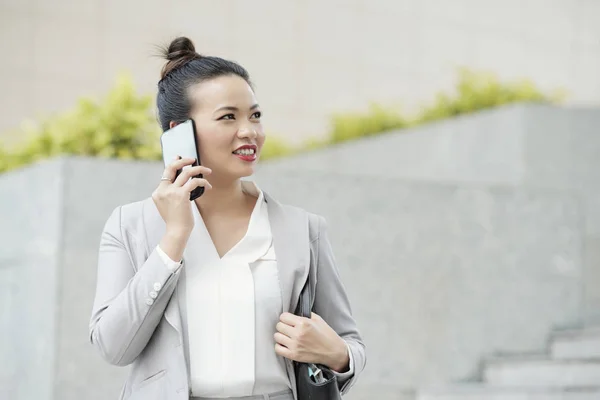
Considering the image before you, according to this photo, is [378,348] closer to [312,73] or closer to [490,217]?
[490,217]

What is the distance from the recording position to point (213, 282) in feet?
8.70

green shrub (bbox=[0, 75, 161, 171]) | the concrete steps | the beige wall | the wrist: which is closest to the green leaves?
green shrub (bbox=[0, 75, 161, 171])

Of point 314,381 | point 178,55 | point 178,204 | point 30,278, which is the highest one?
point 178,55

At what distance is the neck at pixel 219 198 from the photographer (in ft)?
9.25

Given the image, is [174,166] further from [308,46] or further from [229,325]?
[308,46]

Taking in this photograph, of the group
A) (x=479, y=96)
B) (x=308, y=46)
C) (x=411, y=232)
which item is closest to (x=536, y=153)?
(x=479, y=96)

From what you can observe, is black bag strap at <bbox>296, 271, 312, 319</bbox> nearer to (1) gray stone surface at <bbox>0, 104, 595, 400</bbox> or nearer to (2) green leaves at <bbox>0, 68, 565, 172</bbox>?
(1) gray stone surface at <bbox>0, 104, 595, 400</bbox>

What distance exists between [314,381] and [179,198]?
59 centimetres

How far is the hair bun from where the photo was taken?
287 centimetres

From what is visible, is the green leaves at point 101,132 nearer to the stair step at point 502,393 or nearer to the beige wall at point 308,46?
the stair step at point 502,393

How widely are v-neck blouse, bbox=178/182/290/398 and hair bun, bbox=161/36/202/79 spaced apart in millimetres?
530

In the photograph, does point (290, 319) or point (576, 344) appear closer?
point (290, 319)

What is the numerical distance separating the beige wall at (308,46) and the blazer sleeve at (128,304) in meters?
9.20

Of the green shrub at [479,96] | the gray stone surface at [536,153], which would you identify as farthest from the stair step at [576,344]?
the green shrub at [479,96]
